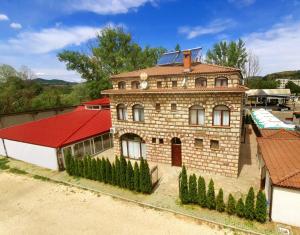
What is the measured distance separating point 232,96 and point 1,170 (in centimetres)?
2144

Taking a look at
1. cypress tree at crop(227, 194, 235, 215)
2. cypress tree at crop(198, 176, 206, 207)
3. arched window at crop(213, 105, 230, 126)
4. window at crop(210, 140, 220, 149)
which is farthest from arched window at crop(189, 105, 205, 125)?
cypress tree at crop(227, 194, 235, 215)

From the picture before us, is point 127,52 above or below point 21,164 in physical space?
above

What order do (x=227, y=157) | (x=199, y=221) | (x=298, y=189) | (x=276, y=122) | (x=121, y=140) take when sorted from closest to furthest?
(x=298, y=189)
(x=199, y=221)
(x=227, y=157)
(x=121, y=140)
(x=276, y=122)

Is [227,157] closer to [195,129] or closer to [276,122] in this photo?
[195,129]

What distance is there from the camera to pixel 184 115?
15.3 metres

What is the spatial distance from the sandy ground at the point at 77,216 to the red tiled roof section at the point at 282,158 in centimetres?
418

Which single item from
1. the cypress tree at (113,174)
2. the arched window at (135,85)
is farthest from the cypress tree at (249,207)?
the arched window at (135,85)

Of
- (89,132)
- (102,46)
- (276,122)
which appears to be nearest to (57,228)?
(89,132)

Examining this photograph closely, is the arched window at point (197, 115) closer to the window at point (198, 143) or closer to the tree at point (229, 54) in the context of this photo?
the window at point (198, 143)

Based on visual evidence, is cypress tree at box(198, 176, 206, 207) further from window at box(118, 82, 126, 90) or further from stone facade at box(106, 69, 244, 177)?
window at box(118, 82, 126, 90)

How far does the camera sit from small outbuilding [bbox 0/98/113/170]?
17.2 metres

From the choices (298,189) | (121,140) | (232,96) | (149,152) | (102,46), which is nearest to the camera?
(298,189)

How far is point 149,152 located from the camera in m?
17.6

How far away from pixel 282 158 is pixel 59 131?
1926cm
